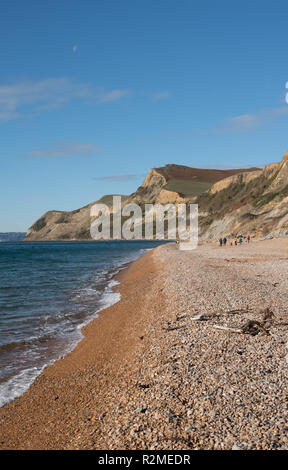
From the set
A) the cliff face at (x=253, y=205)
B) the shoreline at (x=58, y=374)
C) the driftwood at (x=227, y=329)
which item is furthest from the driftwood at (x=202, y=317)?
the cliff face at (x=253, y=205)

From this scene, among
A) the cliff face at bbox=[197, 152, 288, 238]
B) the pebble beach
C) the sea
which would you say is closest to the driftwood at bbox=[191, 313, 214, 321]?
the pebble beach

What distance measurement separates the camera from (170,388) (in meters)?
6.20

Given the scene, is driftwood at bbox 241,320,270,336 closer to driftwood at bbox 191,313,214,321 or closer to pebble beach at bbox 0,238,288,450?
pebble beach at bbox 0,238,288,450

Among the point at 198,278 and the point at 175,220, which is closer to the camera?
the point at 198,278

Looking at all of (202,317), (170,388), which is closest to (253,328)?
(202,317)

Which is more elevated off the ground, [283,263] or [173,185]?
[173,185]

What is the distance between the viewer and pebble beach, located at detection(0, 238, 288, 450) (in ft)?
16.1

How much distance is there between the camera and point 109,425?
5484mm

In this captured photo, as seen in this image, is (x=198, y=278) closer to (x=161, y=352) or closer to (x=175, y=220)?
(x=161, y=352)

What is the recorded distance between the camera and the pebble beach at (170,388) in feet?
16.1

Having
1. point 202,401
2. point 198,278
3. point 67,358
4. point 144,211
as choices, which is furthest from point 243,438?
point 144,211

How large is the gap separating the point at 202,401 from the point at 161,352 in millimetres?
2609

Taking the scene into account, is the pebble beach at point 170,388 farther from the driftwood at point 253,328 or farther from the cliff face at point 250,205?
the cliff face at point 250,205

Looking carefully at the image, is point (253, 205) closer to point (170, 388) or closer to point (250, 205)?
point (250, 205)
